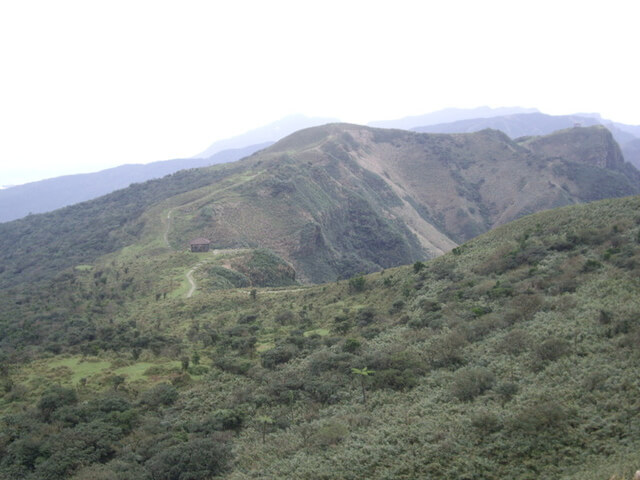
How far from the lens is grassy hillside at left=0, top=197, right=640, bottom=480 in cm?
1237

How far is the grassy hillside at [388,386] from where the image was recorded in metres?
12.4

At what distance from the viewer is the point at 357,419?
50.5ft

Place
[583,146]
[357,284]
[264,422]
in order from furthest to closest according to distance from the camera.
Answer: [583,146] < [357,284] < [264,422]

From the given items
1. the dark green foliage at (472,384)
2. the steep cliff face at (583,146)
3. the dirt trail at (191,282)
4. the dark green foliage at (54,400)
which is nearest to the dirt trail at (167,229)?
the dirt trail at (191,282)

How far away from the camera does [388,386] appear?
58.5 ft

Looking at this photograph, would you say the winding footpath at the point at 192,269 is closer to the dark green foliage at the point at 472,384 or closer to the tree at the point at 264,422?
the tree at the point at 264,422

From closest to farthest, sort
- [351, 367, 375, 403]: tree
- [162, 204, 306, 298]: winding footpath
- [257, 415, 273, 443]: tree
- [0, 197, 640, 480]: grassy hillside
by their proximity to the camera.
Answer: [0, 197, 640, 480]: grassy hillside, [257, 415, 273, 443]: tree, [351, 367, 375, 403]: tree, [162, 204, 306, 298]: winding footpath

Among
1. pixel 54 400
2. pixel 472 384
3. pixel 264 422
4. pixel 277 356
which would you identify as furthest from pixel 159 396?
pixel 472 384

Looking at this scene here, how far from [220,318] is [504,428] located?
27.6m

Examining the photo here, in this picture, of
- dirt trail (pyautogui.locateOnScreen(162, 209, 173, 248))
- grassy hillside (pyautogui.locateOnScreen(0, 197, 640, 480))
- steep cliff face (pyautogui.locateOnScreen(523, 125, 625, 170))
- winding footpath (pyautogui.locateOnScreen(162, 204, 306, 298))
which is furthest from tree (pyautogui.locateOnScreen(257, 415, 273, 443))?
steep cliff face (pyautogui.locateOnScreen(523, 125, 625, 170))

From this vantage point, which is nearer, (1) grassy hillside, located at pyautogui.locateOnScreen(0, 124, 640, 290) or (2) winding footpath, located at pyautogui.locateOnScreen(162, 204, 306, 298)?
(2) winding footpath, located at pyautogui.locateOnScreen(162, 204, 306, 298)

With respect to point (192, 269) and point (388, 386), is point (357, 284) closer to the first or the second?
point (388, 386)

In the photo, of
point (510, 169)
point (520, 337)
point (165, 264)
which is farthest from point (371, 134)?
point (520, 337)

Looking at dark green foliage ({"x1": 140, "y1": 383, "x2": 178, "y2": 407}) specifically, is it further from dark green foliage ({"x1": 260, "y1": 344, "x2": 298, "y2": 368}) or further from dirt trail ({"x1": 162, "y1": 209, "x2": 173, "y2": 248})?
dirt trail ({"x1": 162, "y1": 209, "x2": 173, "y2": 248})
